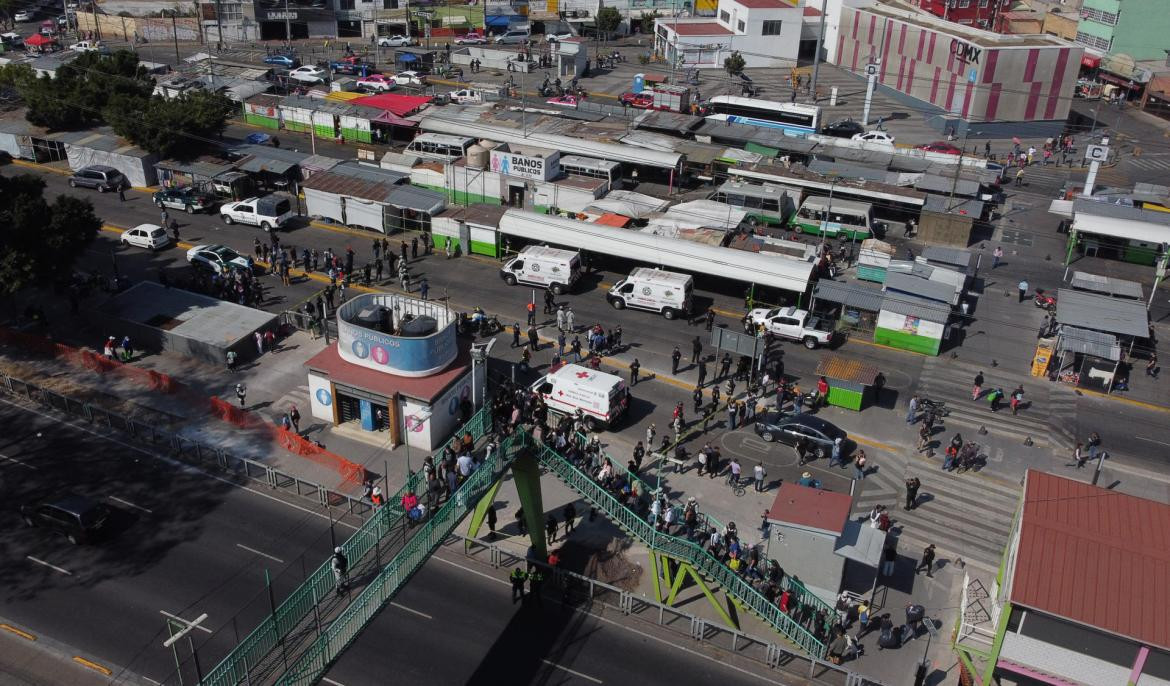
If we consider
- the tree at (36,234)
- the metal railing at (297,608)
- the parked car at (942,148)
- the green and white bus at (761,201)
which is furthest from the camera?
the parked car at (942,148)

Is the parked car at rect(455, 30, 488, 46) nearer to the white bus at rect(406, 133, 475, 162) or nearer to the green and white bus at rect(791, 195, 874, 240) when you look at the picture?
the white bus at rect(406, 133, 475, 162)

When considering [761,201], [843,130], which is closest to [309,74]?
[843,130]

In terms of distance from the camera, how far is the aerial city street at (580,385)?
2639 centimetres

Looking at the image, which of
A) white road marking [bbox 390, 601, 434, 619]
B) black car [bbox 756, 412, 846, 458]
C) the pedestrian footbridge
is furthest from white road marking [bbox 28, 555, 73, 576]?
black car [bbox 756, 412, 846, 458]

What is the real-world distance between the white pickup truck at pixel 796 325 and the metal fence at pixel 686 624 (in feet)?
63.9

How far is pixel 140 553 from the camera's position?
3008 cm

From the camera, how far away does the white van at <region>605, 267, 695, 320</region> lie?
4666 centimetres

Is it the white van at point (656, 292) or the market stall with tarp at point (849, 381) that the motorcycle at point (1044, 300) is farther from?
the white van at point (656, 292)

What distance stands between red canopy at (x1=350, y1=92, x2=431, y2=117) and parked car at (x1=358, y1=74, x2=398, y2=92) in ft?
27.8

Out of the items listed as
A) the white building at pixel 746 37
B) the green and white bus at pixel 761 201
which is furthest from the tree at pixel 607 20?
the green and white bus at pixel 761 201

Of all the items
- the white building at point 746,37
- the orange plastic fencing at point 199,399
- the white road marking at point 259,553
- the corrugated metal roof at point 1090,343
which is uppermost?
the white building at point 746,37

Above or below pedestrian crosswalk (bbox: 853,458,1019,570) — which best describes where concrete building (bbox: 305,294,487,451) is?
above

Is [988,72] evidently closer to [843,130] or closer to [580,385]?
[843,130]

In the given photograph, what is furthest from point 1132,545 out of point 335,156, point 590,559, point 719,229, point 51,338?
point 335,156
